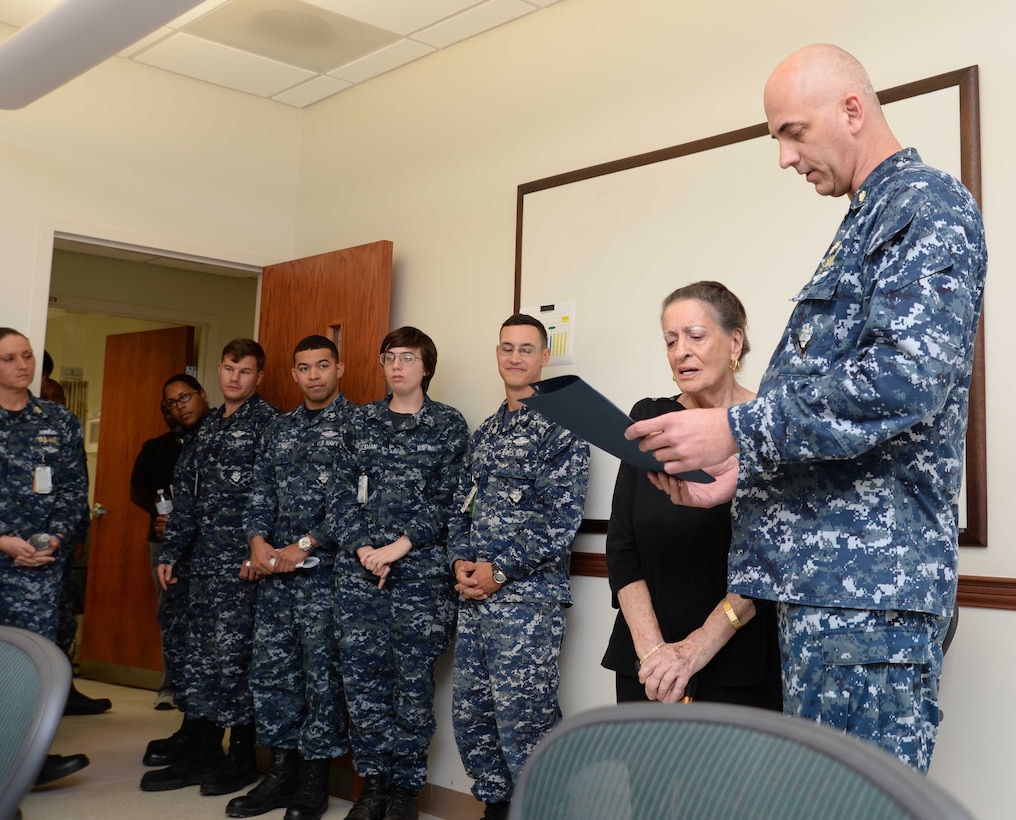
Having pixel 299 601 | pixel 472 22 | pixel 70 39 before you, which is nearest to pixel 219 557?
pixel 299 601

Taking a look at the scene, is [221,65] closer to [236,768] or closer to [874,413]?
[236,768]

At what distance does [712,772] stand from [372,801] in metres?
3.03

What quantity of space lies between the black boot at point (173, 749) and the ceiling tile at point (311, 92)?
2821 millimetres

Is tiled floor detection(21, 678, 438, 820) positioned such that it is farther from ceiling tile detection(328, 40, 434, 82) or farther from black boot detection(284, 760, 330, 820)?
ceiling tile detection(328, 40, 434, 82)

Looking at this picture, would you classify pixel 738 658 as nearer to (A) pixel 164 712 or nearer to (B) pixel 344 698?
(B) pixel 344 698

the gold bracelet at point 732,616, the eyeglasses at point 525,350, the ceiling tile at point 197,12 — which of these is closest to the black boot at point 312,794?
the eyeglasses at point 525,350

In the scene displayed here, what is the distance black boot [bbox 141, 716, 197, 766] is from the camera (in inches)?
172

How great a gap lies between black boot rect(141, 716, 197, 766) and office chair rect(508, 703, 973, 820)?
3802 mm

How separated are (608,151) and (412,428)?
1.19m

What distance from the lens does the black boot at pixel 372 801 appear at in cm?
359

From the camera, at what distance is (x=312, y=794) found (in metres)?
3.82

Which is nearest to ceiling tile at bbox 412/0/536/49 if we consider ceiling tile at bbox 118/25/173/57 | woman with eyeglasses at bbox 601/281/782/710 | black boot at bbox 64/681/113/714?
ceiling tile at bbox 118/25/173/57

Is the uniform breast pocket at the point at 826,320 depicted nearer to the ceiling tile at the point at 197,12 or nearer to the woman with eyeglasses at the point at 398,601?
the woman with eyeglasses at the point at 398,601

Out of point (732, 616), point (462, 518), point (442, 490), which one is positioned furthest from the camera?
point (442, 490)
